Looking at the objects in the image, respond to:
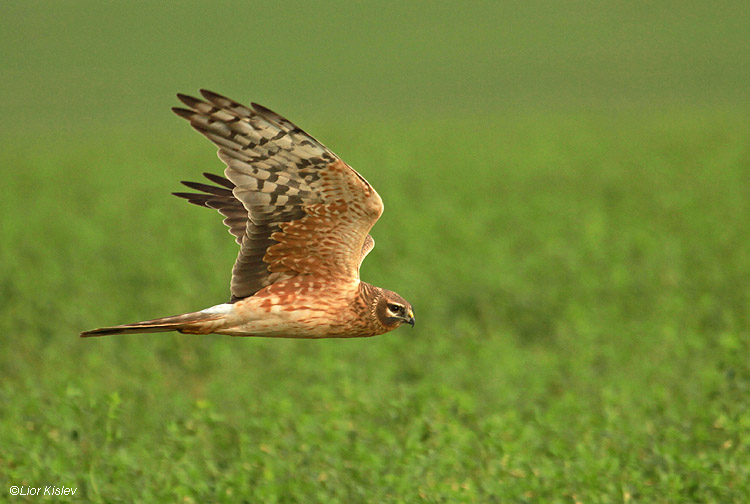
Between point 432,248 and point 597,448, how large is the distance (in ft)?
28.5

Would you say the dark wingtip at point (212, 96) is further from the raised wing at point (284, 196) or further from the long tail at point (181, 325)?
the long tail at point (181, 325)

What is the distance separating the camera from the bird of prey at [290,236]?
17.3ft

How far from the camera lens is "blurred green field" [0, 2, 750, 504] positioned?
706cm

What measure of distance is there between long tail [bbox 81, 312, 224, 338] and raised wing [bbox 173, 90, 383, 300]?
37cm

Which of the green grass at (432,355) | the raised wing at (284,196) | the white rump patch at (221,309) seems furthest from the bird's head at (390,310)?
the green grass at (432,355)

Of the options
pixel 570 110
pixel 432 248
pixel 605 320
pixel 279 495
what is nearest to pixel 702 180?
pixel 432 248

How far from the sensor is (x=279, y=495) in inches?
268

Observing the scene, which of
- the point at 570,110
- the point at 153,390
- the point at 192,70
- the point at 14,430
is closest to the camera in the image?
the point at 14,430

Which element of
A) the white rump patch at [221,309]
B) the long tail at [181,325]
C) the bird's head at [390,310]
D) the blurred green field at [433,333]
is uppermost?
the bird's head at [390,310]

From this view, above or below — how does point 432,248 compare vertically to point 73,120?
above

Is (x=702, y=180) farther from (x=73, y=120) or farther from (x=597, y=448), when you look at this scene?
(x=73, y=120)

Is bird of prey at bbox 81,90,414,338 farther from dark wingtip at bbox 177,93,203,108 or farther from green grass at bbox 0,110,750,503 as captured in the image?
green grass at bbox 0,110,750,503

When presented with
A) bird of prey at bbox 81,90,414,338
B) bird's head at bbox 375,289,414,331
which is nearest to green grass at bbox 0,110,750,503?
bird's head at bbox 375,289,414,331

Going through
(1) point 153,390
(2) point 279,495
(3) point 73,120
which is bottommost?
(3) point 73,120
